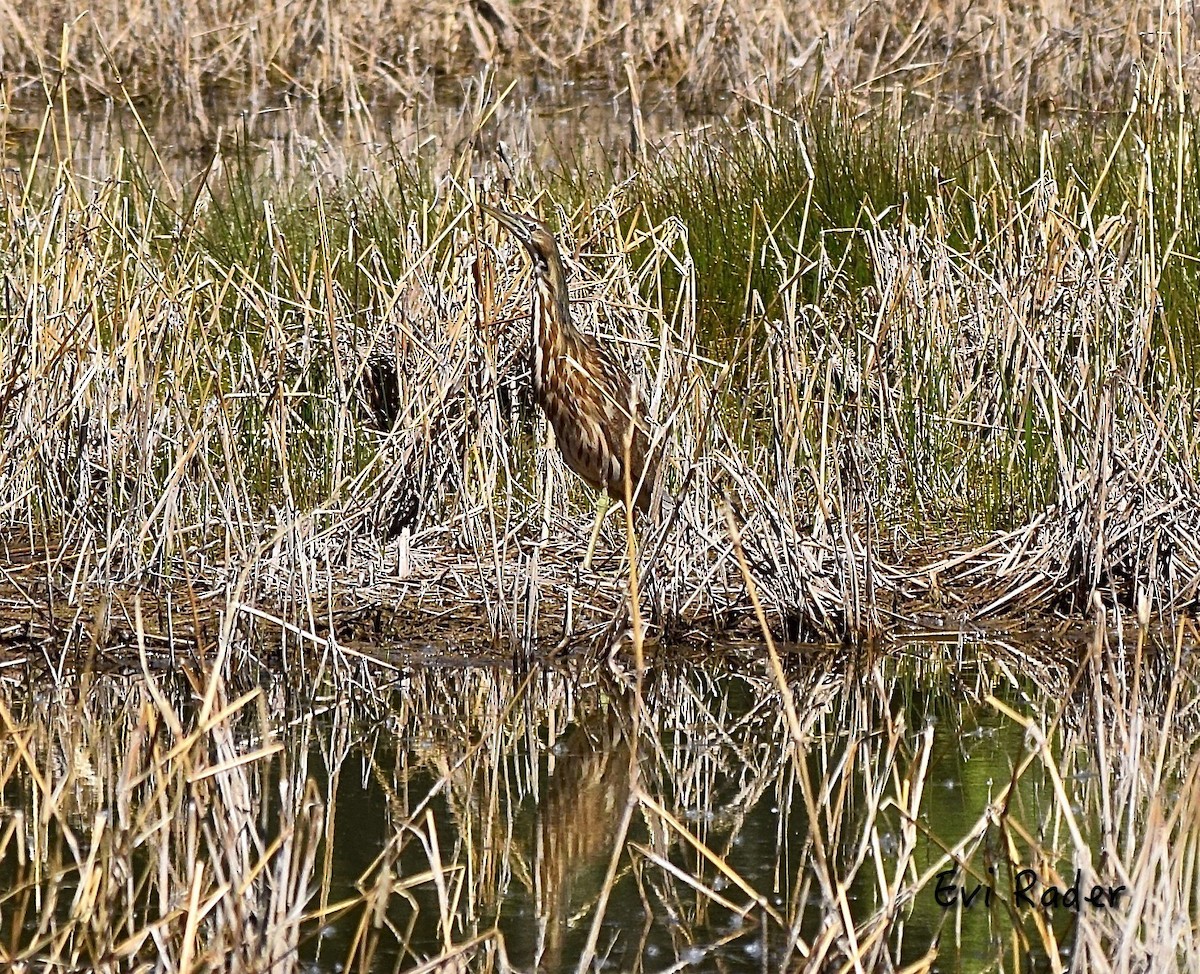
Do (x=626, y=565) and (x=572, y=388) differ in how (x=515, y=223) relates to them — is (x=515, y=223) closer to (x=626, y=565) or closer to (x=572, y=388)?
(x=572, y=388)

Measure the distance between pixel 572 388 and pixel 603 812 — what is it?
1722mm

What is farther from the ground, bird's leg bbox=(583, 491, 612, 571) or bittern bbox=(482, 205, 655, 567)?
bittern bbox=(482, 205, 655, 567)

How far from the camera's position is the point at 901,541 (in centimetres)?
560

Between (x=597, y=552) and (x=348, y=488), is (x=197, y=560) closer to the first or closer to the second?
(x=348, y=488)

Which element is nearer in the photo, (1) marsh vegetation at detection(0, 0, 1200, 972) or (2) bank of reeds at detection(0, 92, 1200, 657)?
(1) marsh vegetation at detection(0, 0, 1200, 972)

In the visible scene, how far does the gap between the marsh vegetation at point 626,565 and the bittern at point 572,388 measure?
0.12 m

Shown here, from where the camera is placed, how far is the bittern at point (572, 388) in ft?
17.4

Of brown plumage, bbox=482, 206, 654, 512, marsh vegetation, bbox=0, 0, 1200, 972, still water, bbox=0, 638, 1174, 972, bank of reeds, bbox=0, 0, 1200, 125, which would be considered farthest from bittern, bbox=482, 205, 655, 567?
bank of reeds, bbox=0, 0, 1200, 125

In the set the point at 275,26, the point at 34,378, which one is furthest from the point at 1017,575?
the point at 275,26

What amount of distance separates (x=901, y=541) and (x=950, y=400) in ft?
1.57
